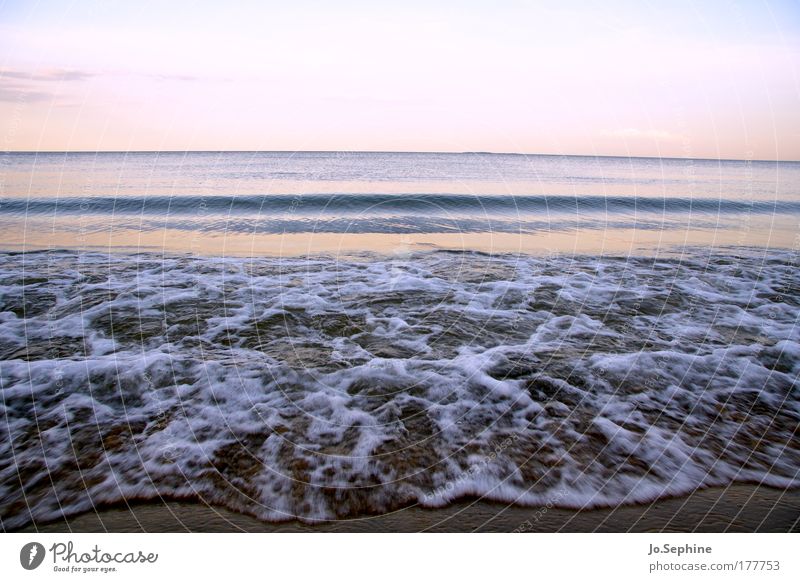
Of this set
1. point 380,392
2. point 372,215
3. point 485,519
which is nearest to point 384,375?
point 380,392

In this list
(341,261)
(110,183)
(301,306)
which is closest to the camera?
(301,306)

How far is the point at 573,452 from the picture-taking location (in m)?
4.37

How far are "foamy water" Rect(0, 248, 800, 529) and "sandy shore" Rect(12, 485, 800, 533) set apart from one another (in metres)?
0.11

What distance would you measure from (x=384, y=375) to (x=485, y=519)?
234 cm

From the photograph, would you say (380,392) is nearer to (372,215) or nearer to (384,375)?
(384,375)

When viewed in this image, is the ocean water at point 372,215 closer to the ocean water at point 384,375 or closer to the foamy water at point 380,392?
the ocean water at point 384,375

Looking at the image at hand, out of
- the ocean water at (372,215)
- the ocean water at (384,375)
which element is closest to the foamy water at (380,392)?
the ocean water at (384,375)

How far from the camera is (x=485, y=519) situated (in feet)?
12.0

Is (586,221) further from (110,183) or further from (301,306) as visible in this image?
(110,183)

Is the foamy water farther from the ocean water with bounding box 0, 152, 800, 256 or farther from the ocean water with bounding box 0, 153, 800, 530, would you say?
the ocean water with bounding box 0, 152, 800, 256

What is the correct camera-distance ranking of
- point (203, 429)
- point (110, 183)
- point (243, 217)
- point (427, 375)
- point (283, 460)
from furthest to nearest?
point (110, 183) < point (243, 217) < point (427, 375) < point (203, 429) < point (283, 460)

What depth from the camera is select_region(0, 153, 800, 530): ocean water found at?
402 cm

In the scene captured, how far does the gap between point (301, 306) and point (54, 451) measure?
4318mm
